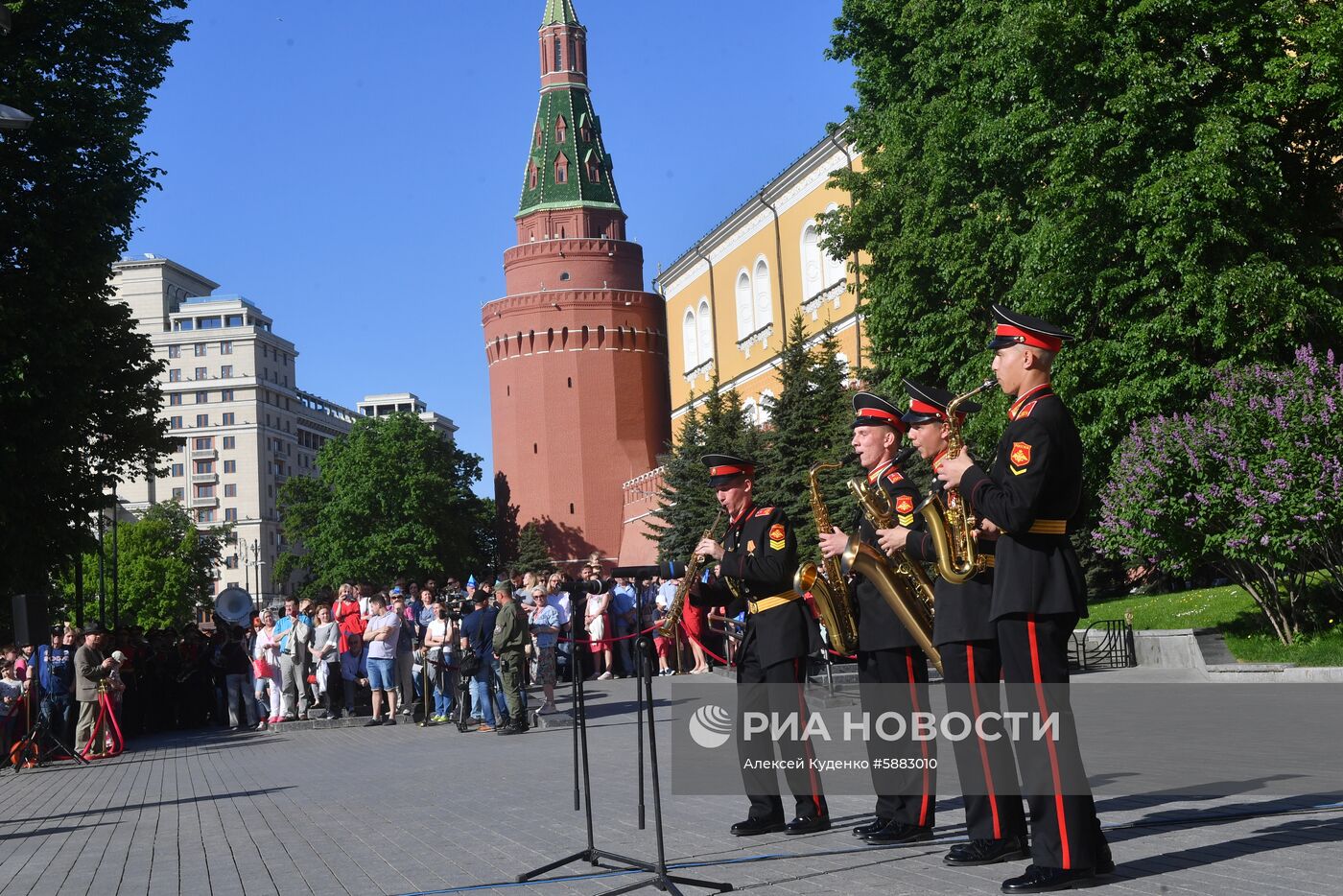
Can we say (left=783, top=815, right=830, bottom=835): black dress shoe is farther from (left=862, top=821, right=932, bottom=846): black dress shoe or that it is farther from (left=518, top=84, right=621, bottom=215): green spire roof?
(left=518, top=84, right=621, bottom=215): green spire roof

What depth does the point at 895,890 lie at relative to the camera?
255 inches

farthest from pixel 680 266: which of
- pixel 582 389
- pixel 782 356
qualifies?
pixel 782 356

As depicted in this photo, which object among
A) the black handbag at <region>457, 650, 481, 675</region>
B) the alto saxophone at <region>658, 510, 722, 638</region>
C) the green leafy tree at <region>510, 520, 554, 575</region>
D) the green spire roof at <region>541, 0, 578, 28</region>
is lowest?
the black handbag at <region>457, 650, 481, 675</region>

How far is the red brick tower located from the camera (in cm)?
8062

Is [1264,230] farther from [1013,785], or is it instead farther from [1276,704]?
[1013,785]

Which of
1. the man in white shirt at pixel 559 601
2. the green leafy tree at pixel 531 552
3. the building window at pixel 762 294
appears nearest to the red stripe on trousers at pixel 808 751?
the man in white shirt at pixel 559 601

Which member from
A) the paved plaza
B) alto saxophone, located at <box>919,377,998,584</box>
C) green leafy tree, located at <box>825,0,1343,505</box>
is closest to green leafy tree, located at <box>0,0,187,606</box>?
the paved plaza

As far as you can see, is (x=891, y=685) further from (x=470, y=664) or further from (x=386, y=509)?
(x=386, y=509)

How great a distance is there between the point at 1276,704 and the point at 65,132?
63.7ft

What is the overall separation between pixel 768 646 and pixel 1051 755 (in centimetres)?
210

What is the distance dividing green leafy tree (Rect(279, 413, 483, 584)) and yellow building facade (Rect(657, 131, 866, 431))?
1416 centimetres

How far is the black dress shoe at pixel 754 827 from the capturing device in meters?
8.22

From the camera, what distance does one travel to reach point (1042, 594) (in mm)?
6336

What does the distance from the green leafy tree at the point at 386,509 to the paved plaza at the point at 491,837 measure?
6368 cm
